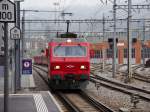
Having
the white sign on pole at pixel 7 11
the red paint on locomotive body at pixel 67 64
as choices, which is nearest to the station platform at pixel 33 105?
the red paint on locomotive body at pixel 67 64

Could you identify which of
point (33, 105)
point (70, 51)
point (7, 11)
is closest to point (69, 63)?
point (70, 51)

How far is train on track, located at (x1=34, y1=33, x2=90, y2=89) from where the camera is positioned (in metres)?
24.4

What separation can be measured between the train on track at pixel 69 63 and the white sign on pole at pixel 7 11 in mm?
13515

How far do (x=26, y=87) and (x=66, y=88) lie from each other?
2990mm

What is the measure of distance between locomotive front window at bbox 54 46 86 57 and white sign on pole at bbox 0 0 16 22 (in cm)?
1394

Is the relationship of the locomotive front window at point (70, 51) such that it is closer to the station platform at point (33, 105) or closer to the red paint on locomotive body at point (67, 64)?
the red paint on locomotive body at point (67, 64)

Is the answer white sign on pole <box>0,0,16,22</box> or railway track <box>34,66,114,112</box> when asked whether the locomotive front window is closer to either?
railway track <box>34,66,114,112</box>

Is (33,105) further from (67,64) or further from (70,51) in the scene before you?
(70,51)

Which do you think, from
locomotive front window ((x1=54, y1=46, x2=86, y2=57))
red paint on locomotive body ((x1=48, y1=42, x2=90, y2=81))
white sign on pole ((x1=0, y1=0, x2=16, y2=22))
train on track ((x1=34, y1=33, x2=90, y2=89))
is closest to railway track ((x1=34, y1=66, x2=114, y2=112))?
train on track ((x1=34, y1=33, x2=90, y2=89))

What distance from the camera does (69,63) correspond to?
965 inches

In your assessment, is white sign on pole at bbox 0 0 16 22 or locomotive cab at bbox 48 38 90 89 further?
locomotive cab at bbox 48 38 90 89

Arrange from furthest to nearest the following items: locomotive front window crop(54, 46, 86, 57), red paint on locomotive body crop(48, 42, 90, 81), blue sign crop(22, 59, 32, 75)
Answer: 1. blue sign crop(22, 59, 32, 75)
2. locomotive front window crop(54, 46, 86, 57)
3. red paint on locomotive body crop(48, 42, 90, 81)

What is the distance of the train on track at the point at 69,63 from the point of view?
24.4 m

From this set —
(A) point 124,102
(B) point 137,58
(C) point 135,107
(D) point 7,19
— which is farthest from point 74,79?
(B) point 137,58
